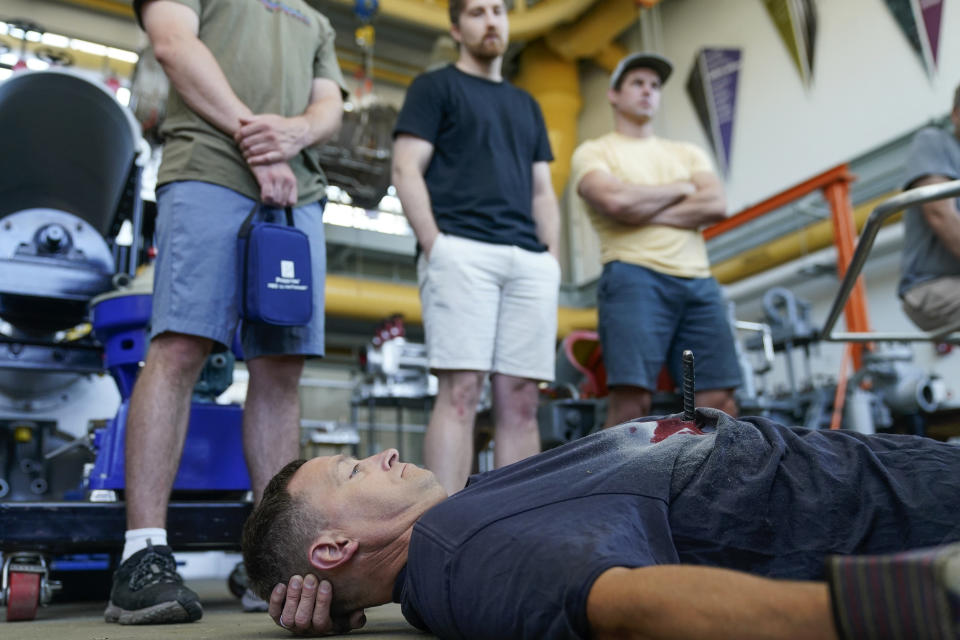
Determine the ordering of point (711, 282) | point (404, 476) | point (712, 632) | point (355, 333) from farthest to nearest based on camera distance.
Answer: point (355, 333), point (711, 282), point (404, 476), point (712, 632)

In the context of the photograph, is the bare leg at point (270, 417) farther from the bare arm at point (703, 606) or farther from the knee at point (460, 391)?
the bare arm at point (703, 606)

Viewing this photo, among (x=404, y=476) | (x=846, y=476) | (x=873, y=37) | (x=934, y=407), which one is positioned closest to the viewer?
(x=846, y=476)

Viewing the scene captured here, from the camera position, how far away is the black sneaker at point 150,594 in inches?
52.4

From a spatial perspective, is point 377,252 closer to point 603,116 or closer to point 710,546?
point 603,116

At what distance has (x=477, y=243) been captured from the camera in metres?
2.09

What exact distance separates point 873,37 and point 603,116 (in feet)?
10.3

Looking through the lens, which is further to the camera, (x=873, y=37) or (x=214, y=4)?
(x=873, y=37)

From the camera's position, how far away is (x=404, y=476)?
1.12 metres

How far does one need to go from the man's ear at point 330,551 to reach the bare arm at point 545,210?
1354mm

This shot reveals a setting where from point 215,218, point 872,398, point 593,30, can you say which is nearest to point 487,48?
point 215,218

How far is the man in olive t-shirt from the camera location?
150 centimetres

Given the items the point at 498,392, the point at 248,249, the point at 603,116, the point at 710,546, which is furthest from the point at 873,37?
the point at 710,546

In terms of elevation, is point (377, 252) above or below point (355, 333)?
above

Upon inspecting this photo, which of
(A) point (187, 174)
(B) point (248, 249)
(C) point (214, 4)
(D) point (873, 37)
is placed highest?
(D) point (873, 37)
